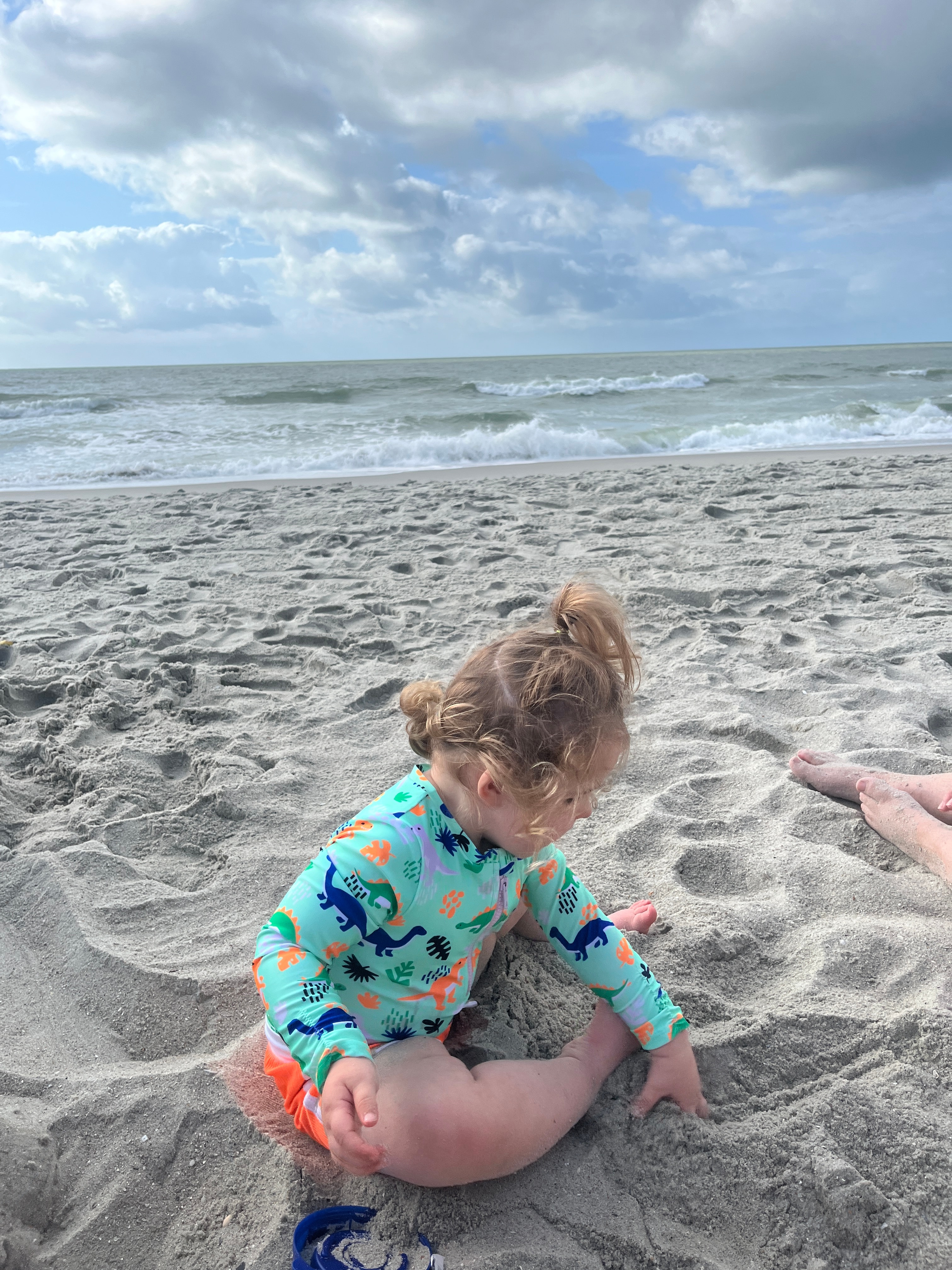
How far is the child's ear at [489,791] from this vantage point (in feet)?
4.23

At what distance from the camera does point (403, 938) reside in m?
1.36

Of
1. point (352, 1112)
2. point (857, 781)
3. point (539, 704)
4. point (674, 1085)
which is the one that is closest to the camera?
point (352, 1112)

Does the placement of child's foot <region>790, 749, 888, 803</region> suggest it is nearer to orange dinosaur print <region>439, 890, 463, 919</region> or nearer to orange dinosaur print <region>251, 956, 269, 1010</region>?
orange dinosaur print <region>439, 890, 463, 919</region>

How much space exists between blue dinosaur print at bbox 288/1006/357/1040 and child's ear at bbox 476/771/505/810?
0.37m

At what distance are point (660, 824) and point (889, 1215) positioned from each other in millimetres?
998

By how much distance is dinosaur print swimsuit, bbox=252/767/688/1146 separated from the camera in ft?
4.12

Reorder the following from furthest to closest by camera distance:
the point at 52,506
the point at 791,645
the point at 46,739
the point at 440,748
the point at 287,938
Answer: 1. the point at 52,506
2. the point at 791,645
3. the point at 46,739
4. the point at 440,748
5. the point at 287,938

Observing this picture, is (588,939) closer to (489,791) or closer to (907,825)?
(489,791)

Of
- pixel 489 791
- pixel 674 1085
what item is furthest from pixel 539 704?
pixel 674 1085

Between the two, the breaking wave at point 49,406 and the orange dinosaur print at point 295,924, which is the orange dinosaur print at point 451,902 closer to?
the orange dinosaur print at point 295,924

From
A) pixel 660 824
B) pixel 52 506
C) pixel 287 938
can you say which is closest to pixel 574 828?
pixel 660 824

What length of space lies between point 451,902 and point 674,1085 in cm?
48

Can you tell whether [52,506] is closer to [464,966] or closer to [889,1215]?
[464,966]

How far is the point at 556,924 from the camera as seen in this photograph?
A: 1516 mm
